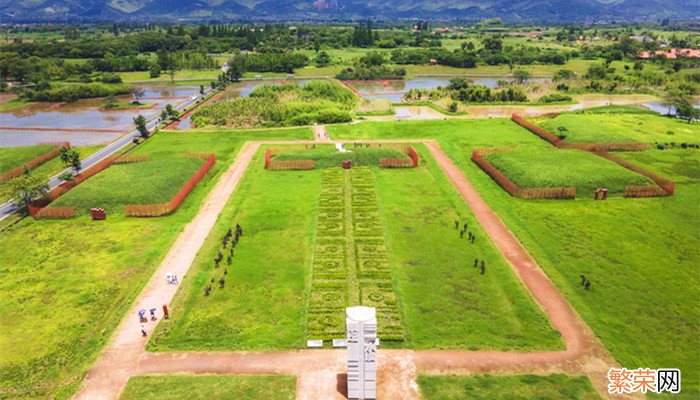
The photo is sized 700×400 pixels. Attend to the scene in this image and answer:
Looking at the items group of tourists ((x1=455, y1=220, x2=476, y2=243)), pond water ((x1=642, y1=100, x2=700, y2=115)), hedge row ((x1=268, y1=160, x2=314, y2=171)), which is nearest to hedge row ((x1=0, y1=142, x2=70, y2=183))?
hedge row ((x1=268, y1=160, x2=314, y2=171))

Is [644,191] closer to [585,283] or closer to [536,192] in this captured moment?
[536,192]

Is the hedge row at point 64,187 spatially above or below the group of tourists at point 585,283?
above

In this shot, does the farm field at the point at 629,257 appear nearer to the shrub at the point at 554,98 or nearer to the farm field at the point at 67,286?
the farm field at the point at 67,286

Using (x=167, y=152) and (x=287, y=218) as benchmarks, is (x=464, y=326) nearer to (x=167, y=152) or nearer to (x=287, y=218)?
(x=287, y=218)

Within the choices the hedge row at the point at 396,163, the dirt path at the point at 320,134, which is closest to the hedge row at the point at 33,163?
the dirt path at the point at 320,134

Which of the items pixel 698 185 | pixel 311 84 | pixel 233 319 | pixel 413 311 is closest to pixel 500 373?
pixel 413 311

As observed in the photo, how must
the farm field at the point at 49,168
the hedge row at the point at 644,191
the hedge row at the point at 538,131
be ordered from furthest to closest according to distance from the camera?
the hedge row at the point at 538,131
the farm field at the point at 49,168
the hedge row at the point at 644,191
